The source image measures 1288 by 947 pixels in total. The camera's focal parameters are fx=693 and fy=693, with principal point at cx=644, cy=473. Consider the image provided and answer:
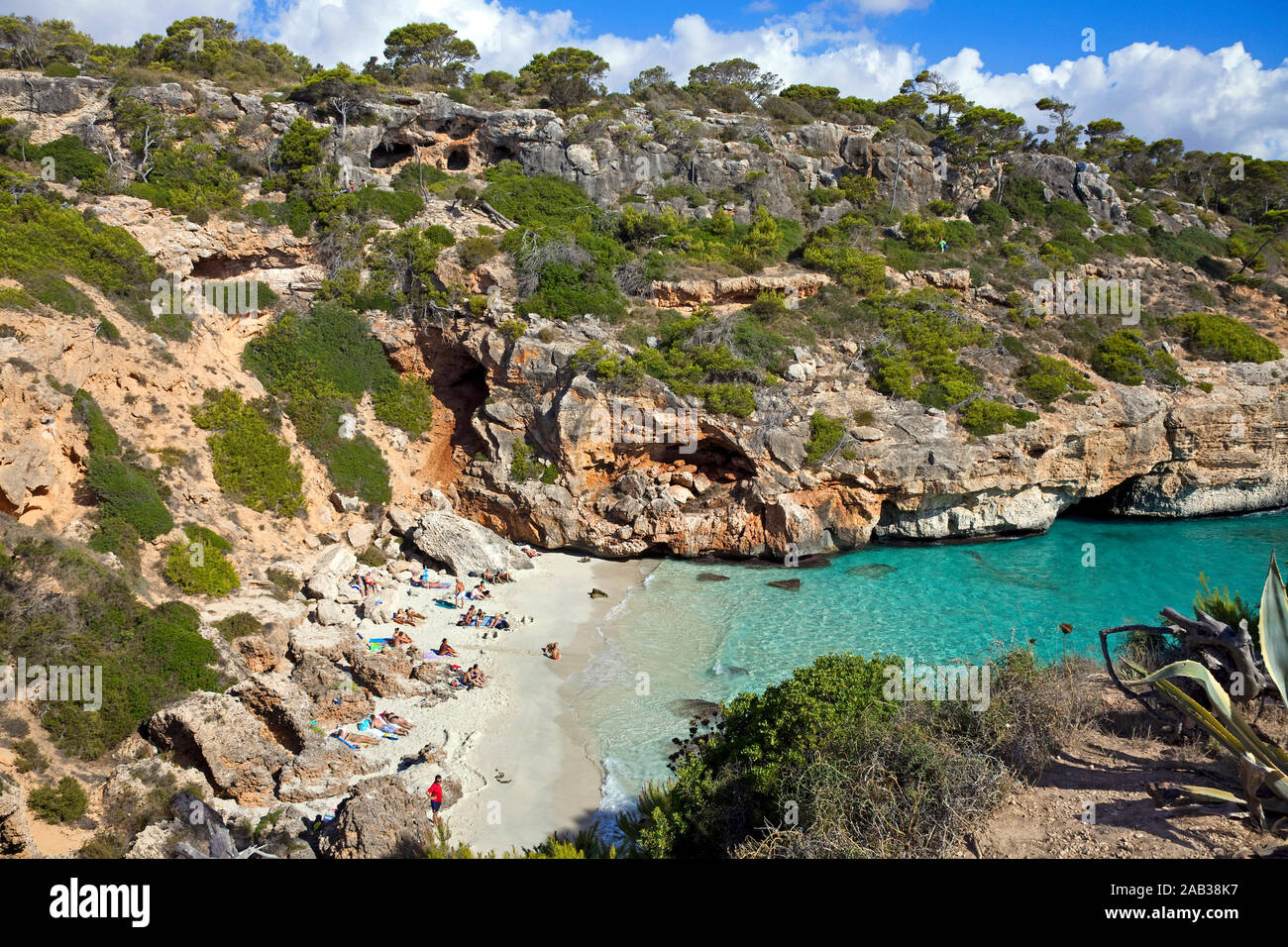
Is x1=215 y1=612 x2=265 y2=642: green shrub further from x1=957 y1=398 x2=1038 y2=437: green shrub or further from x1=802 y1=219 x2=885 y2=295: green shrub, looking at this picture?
x1=802 y1=219 x2=885 y2=295: green shrub

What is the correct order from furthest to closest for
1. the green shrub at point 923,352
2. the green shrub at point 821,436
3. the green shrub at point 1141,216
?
1. the green shrub at point 1141,216
2. the green shrub at point 923,352
3. the green shrub at point 821,436

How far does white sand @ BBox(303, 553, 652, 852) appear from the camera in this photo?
1157 cm

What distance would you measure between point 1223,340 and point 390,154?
36657 millimetres

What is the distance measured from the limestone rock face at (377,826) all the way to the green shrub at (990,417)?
2066 centimetres

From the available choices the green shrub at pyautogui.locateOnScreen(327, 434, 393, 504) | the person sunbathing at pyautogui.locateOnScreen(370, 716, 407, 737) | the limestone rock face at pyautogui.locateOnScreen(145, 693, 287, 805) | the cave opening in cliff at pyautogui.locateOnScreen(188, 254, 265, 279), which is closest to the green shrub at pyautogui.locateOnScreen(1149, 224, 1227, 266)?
the green shrub at pyautogui.locateOnScreen(327, 434, 393, 504)

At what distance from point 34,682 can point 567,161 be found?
29.0m

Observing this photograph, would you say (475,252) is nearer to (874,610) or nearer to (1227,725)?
(874,610)

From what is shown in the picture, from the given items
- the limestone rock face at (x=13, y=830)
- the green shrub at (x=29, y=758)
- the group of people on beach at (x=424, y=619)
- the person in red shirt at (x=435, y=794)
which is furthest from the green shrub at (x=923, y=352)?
the limestone rock face at (x=13, y=830)

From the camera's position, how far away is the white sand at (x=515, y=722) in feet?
38.0

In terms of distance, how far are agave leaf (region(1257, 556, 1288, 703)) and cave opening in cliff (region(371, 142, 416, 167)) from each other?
34.5 meters

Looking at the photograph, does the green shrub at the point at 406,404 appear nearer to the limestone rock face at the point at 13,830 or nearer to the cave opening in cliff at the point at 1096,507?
the limestone rock face at the point at 13,830

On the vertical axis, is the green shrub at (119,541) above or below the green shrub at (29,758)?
above

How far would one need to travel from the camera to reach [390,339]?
2586 centimetres

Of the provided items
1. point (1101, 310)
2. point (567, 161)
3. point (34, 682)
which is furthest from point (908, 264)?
point (34, 682)
